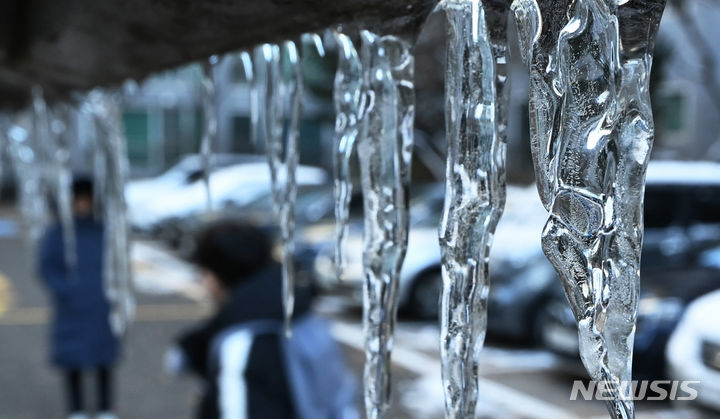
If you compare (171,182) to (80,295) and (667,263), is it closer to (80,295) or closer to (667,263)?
(667,263)

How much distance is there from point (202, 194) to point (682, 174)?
8038 millimetres

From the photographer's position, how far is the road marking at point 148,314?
26.9 feet

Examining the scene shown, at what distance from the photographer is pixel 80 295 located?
429 cm

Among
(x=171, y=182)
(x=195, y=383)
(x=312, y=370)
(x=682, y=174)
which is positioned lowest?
(x=195, y=383)

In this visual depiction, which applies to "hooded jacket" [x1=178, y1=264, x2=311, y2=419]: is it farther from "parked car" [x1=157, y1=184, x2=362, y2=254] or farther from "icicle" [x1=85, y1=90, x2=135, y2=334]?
"parked car" [x1=157, y1=184, x2=362, y2=254]

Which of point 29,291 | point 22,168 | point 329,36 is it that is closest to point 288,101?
point 329,36

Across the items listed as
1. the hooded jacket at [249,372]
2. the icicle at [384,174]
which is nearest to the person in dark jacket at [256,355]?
the hooded jacket at [249,372]

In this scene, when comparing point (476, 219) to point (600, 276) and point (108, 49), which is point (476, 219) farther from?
point (108, 49)

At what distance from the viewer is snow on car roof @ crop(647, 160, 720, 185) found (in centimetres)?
727

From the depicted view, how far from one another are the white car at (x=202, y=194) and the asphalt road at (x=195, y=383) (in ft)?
13.0

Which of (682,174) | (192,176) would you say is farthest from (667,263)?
(192,176)

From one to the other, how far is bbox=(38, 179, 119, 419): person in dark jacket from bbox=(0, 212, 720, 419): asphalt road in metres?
1.17

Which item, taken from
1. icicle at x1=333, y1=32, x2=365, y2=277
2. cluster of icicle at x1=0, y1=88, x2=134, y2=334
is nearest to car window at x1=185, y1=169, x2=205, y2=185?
cluster of icicle at x1=0, y1=88, x2=134, y2=334

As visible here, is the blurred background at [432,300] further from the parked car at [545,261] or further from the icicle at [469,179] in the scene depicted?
the icicle at [469,179]
